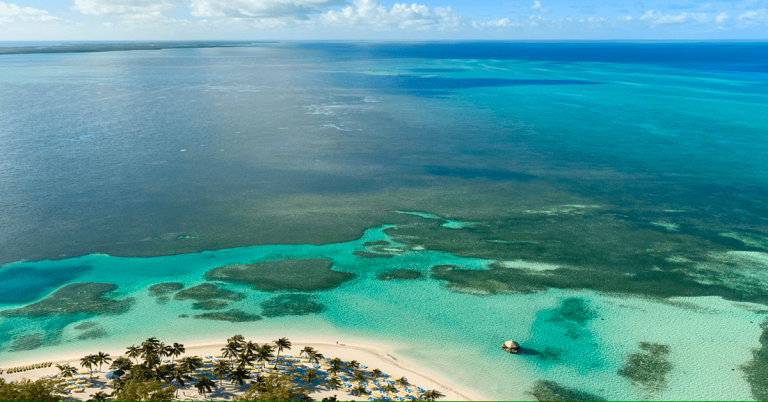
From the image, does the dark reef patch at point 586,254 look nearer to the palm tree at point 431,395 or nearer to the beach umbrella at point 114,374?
the palm tree at point 431,395

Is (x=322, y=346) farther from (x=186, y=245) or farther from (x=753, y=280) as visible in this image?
(x=753, y=280)

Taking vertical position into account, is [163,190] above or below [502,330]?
above

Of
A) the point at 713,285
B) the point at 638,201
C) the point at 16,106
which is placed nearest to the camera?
the point at 713,285

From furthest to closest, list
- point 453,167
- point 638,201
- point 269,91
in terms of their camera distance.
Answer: point 269,91 < point 453,167 < point 638,201

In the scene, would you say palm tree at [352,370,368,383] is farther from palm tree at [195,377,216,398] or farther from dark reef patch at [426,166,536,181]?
dark reef patch at [426,166,536,181]

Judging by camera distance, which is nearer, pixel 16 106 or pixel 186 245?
pixel 186 245

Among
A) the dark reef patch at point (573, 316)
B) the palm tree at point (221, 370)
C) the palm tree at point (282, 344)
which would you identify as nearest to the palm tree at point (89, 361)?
the palm tree at point (221, 370)

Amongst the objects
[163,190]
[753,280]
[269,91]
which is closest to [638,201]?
[753,280]
